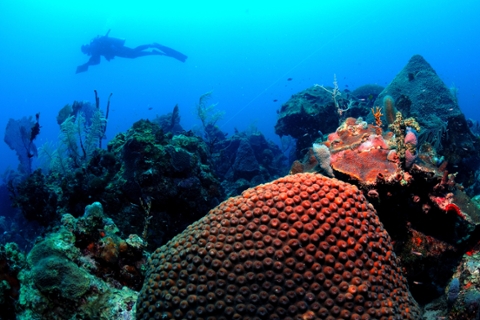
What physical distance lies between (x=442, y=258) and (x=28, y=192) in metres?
8.75

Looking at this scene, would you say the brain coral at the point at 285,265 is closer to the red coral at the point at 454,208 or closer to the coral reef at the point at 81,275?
the coral reef at the point at 81,275

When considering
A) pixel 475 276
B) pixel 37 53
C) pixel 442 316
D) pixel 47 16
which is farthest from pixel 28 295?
pixel 37 53

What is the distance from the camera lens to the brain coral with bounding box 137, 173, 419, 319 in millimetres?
2475

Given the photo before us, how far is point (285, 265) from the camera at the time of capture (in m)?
2.57

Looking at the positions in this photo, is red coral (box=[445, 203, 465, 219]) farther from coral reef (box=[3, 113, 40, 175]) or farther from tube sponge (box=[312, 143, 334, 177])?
coral reef (box=[3, 113, 40, 175])

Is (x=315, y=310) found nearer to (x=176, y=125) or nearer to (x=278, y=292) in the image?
(x=278, y=292)

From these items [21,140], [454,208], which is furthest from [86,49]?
[454,208]

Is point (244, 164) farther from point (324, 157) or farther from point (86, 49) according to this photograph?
point (86, 49)

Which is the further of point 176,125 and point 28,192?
point 176,125

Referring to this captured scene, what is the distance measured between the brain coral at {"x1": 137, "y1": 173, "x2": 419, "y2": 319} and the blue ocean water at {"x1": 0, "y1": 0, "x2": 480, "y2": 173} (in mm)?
104862

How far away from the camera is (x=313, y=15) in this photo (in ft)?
424

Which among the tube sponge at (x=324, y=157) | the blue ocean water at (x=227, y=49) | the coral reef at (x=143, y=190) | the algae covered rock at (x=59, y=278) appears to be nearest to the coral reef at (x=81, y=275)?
the algae covered rock at (x=59, y=278)

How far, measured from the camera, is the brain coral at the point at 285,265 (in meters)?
2.47

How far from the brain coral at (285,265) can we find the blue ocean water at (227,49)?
105 metres
